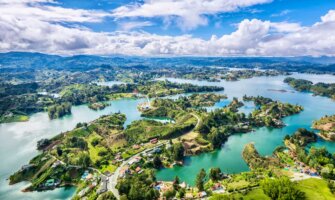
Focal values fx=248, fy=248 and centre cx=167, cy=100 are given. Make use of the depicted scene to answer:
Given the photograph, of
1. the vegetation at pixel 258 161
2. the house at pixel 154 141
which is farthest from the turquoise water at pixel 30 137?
the vegetation at pixel 258 161

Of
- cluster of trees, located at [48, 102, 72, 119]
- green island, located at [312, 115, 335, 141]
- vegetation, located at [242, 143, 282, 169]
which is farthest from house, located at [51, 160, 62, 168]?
green island, located at [312, 115, 335, 141]

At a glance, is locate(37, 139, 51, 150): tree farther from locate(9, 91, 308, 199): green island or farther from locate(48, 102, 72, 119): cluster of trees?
locate(48, 102, 72, 119): cluster of trees

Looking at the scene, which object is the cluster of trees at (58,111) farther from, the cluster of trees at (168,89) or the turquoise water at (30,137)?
the cluster of trees at (168,89)

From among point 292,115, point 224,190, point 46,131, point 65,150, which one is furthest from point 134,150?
point 292,115

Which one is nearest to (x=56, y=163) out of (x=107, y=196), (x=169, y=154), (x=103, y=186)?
(x=103, y=186)

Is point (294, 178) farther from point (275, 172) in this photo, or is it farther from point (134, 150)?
point (134, 150)

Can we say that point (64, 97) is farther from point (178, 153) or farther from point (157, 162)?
point (178, 153)

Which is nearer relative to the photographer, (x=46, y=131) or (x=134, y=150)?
(x=134, y=150)
